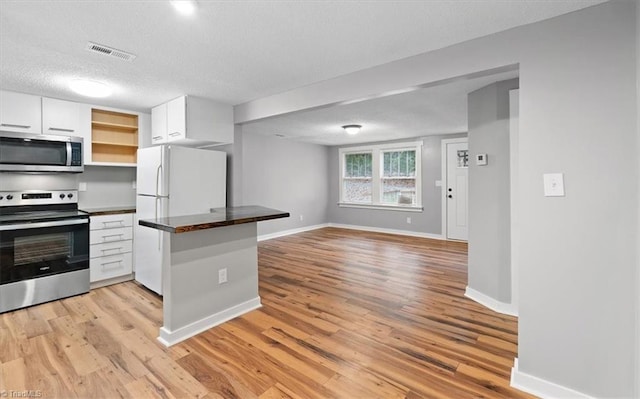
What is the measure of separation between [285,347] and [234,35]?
2293mm

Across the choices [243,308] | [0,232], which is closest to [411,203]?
[243,308]

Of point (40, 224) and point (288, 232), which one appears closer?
point (40, 224)

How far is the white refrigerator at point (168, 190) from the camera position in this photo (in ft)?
10.8

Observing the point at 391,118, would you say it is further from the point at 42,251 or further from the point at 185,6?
the point at 42,251

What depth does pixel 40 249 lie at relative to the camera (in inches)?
125

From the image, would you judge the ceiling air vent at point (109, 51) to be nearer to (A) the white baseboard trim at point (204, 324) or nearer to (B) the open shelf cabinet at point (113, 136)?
(B) the open shelf cabinet at point (113, 136)

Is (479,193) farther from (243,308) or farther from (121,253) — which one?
(121,253)

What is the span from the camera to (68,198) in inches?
147

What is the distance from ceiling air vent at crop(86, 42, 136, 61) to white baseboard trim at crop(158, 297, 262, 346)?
7.15 feet

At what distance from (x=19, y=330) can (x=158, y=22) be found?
2.81 metres

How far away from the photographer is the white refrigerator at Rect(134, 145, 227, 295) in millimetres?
3285

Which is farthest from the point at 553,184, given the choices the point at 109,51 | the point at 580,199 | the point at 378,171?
the point at 378,171
